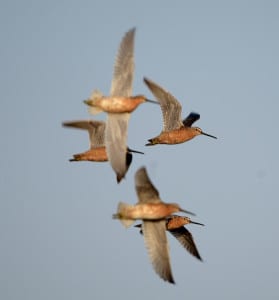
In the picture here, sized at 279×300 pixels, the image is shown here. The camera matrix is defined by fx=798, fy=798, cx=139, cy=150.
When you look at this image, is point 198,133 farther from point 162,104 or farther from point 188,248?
point 188,248

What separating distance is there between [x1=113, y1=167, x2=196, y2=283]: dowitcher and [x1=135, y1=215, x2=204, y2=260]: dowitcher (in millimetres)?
4406

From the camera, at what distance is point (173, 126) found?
34562mm

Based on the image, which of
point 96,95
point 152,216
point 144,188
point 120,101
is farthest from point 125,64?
point 152,216

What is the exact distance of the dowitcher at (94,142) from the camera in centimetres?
3153

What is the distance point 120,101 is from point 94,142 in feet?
15.4

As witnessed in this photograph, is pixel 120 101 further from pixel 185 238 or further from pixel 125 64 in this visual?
pixel 185 238

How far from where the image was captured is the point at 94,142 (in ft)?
107

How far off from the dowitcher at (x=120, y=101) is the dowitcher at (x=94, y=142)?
3.20 meters

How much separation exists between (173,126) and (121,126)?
6.48 metres

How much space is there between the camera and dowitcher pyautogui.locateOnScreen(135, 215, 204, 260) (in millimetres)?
32188

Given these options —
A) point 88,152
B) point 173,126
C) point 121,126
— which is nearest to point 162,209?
point 121,126

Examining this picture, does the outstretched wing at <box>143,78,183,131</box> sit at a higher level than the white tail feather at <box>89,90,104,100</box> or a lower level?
higher

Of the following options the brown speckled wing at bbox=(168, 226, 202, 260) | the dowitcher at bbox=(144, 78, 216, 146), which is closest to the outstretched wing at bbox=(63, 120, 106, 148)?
the dowitcher at bbox=(144, 78, 216, 146)

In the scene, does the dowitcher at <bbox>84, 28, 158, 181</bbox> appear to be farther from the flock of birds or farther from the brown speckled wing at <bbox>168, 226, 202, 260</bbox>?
the brown speckled wing at <bbox>168, 226, 202, 260</bbox>
